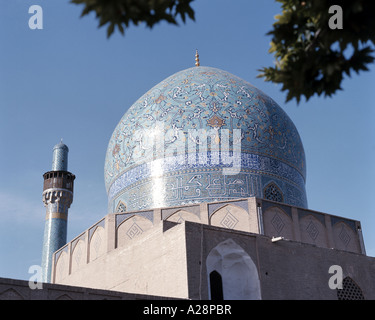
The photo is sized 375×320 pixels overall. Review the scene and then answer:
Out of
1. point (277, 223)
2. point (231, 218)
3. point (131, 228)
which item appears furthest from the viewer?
point (131, 228)

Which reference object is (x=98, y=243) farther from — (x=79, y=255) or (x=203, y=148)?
(x=203, y=148)

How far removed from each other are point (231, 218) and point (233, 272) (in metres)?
1.74

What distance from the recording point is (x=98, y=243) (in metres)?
10.2

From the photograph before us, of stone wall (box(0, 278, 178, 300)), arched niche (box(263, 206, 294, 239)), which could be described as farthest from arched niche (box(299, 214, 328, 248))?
stone wall (box(0, 278, 178, 300))

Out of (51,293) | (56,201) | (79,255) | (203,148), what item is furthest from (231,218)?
(56,201)

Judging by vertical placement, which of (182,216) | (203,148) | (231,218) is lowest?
(231,218)

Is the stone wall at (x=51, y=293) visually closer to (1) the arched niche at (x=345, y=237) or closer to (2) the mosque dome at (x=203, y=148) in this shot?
(2) the mosque dome at (x=203, y=148)

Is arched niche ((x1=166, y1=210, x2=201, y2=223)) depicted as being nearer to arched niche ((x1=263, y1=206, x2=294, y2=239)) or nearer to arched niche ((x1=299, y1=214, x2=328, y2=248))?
arched niche ((x1=263, y1=206, x2=294, y2=239))

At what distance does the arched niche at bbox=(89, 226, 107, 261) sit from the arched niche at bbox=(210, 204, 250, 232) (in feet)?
6.75

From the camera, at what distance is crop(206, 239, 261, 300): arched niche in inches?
311

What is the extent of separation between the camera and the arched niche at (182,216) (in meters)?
9.81
